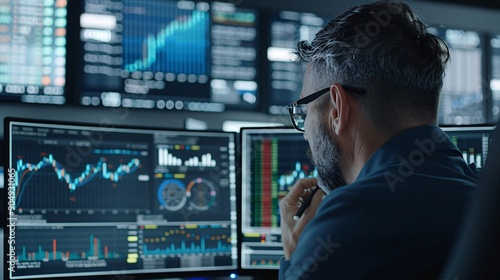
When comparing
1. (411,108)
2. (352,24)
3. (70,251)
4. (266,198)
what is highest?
(352,24)

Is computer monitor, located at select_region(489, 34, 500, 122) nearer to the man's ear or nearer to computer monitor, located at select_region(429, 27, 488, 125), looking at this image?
computer monitor, located at select_region(429, 27, 488, 125)

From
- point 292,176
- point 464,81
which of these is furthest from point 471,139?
point 464,81

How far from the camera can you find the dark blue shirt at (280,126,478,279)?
0.77m

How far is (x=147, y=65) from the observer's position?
7.66ft

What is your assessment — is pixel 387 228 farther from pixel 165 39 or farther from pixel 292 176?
pixel 165 39

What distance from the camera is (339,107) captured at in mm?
1014

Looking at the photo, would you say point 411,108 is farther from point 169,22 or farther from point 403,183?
point 169,22

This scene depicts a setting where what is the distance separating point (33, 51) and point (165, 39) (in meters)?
0.49

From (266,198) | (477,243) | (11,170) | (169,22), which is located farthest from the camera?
(169,22)

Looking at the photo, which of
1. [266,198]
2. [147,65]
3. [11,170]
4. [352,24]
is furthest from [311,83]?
[147,65]

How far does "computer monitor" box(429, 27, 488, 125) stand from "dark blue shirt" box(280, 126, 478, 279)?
2062 millimetres

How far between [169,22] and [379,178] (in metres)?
1.70

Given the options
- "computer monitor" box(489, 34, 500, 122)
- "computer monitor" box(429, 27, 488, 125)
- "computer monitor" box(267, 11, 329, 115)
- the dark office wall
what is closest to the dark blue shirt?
the dark office wall

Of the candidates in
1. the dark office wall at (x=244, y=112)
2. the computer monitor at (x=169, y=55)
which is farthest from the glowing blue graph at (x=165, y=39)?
the dark office wall at (x=244, y=112)
